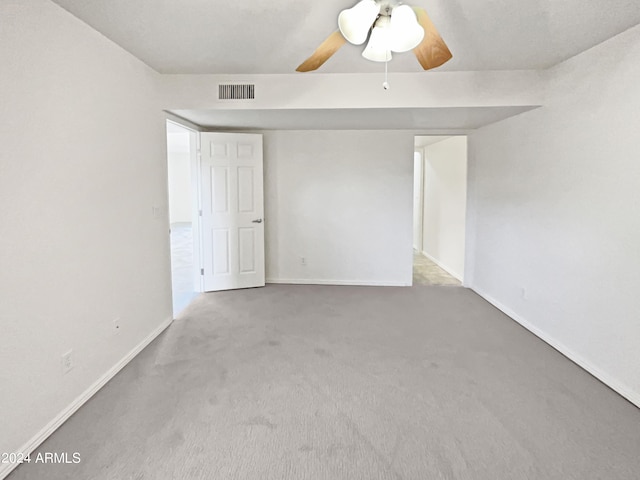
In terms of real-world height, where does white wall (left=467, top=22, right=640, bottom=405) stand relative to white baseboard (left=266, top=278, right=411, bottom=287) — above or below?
above

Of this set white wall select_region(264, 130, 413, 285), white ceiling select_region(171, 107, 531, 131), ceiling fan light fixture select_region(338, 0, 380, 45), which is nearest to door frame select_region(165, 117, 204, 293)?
white ceiling select_region(171, 107, 531, 131)

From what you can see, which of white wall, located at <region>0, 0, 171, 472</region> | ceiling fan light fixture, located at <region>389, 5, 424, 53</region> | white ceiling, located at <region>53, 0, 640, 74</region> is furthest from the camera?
white ceiling, located at <region>53, 0, 640, 74</region>

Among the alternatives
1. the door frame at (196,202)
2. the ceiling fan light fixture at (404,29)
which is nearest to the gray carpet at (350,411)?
the door frame at (196,202)

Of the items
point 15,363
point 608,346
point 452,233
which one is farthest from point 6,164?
point 452,233

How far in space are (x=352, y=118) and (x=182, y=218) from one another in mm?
9769

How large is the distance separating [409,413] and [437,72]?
2.78m

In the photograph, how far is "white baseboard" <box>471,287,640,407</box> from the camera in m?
2.40

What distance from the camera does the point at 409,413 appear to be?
88.6 inches

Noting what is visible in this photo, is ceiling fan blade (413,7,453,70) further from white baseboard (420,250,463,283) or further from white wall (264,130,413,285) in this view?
white baseboard (420,250,463,283)

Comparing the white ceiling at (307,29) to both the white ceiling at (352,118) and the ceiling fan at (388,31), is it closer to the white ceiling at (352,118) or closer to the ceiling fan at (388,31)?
the ceiling fan at (388,31)

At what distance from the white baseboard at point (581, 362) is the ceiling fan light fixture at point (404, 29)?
8.20 feet

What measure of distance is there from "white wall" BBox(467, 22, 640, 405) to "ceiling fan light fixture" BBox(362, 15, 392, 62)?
5.49 feet

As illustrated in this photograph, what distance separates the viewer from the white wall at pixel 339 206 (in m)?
5.13

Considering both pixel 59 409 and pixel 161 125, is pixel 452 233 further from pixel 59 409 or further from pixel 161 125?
pixel 59 409
